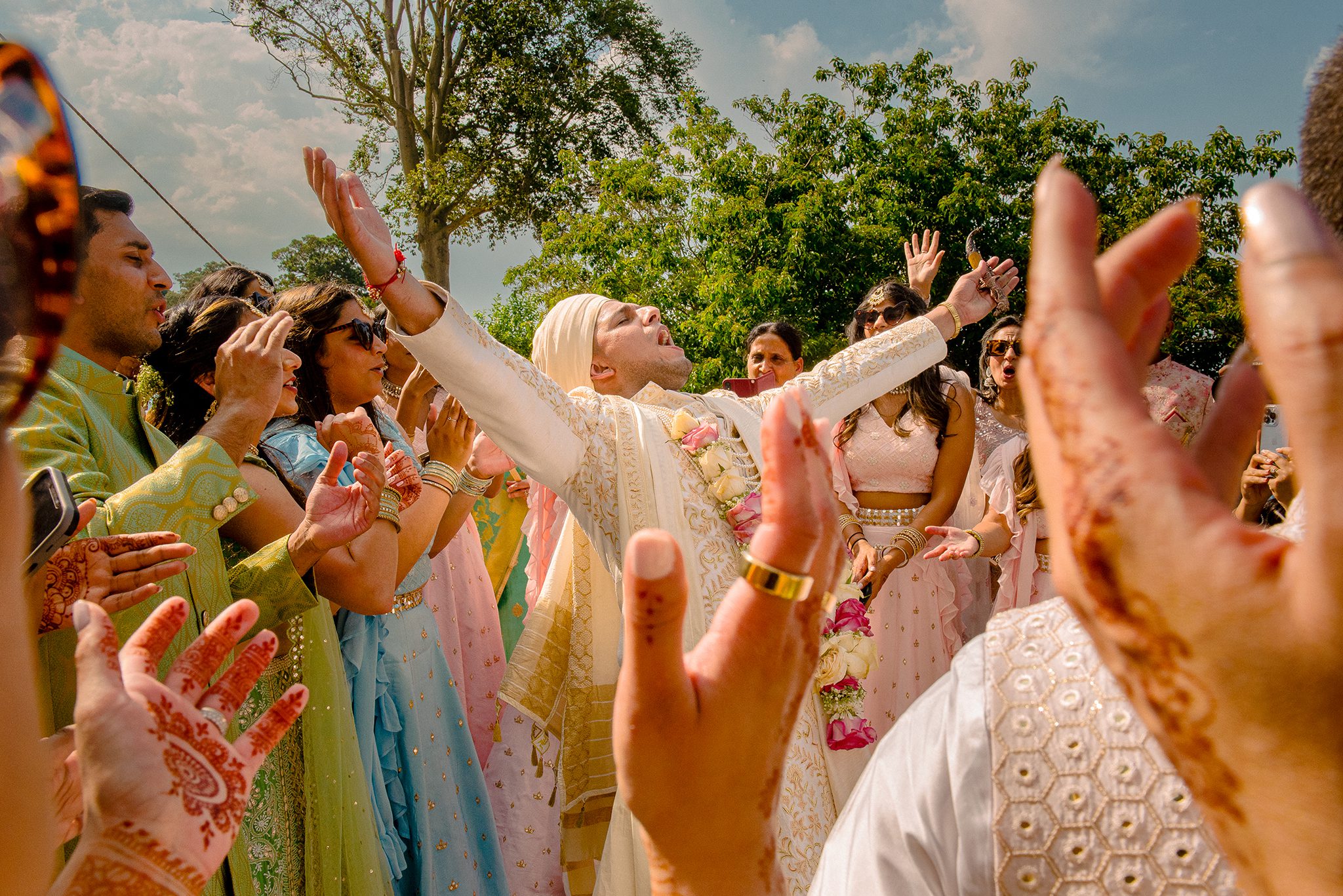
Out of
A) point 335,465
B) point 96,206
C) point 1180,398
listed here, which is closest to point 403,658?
point 335,465

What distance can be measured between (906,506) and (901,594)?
45cm

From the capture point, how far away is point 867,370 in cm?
329

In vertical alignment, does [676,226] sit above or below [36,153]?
above

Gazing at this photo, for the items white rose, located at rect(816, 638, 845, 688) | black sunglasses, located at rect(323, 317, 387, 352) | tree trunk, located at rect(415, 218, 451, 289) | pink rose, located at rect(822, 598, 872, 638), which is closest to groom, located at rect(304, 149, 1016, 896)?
white rose, located at rect(816, 638, 845, 688)

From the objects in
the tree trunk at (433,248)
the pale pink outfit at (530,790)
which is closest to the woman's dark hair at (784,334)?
the pale pink outfit at (530,790)

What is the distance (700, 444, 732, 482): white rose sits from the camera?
8.88ft

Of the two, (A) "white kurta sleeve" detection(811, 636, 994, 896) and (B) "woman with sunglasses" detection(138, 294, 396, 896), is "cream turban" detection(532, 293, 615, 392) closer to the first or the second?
(B) "woman with sunglasses" detection(138, 294, 396, 896)

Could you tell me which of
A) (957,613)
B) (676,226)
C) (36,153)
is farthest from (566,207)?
(36,153)

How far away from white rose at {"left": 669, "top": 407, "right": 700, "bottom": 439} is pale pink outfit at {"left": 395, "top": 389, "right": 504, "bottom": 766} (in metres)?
1.59

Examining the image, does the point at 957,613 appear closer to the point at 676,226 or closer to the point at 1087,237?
the point at 1087,237

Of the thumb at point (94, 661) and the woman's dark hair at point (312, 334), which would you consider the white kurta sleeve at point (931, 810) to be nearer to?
the thumb at point (94, 661)

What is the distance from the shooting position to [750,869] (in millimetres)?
703

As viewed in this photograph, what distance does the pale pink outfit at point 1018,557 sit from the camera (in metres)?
4.23

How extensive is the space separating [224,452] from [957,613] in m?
3.69
